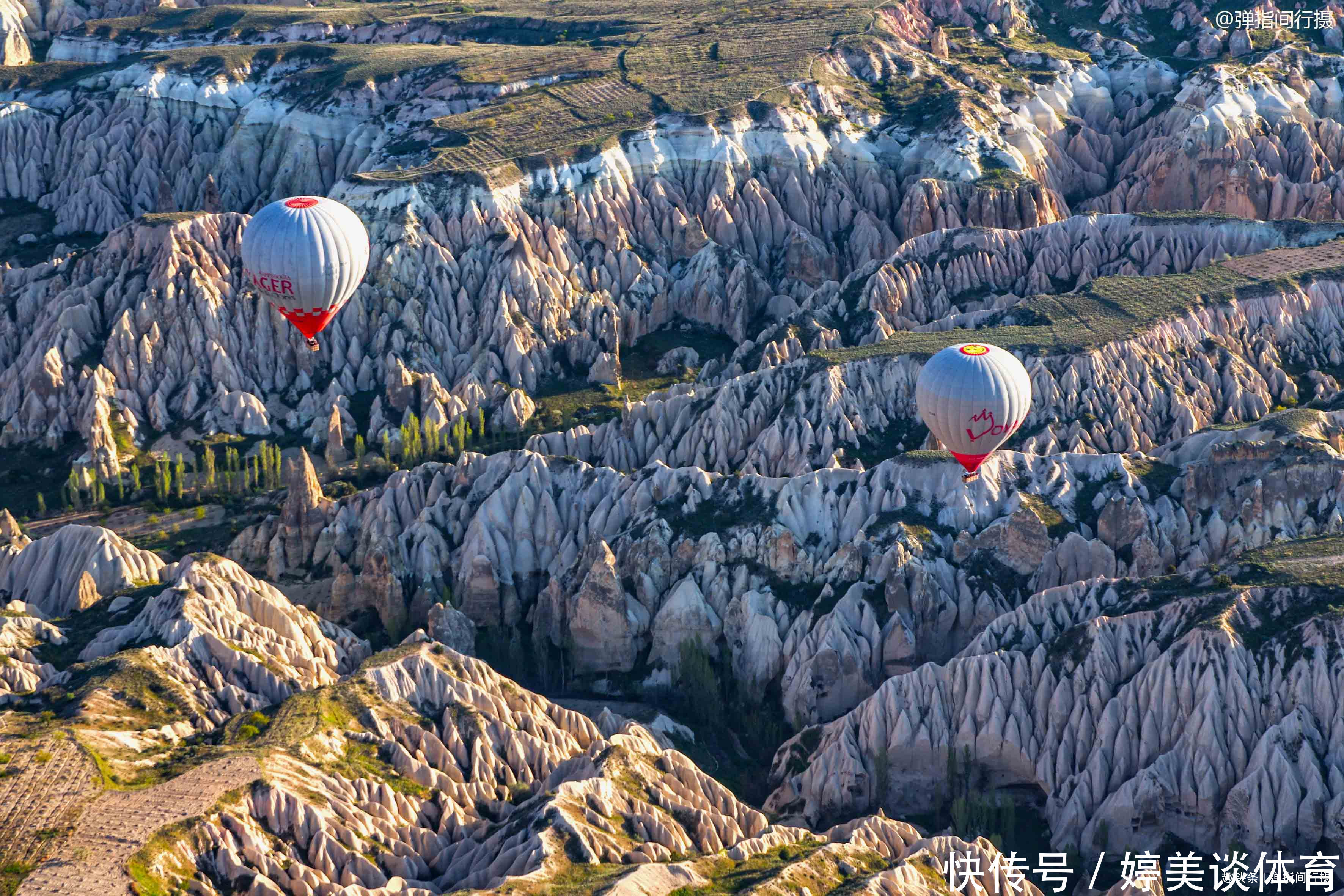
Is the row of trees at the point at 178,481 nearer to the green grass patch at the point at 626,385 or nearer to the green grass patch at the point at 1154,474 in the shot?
the green grass patch at the point at 626,385

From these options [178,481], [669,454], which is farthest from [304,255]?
Answer: [669,454]

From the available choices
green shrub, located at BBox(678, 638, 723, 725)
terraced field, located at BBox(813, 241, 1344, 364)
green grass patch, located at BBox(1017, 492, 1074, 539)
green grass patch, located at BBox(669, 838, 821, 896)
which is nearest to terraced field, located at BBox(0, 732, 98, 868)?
green grass patch, located at BBox(669, 838, 821, 896)

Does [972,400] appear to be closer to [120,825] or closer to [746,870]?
[746,870]

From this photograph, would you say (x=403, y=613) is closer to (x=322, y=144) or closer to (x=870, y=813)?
(x=870, y=813)

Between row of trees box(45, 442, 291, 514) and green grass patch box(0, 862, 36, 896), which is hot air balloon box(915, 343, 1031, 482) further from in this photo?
green grass patch box(0, 862, 36, 896)

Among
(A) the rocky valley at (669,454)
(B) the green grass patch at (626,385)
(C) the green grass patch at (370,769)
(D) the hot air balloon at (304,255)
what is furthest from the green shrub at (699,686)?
(D) the hot air balloon at (304,255)

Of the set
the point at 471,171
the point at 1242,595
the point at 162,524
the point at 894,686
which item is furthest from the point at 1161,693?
the point at 471,171
